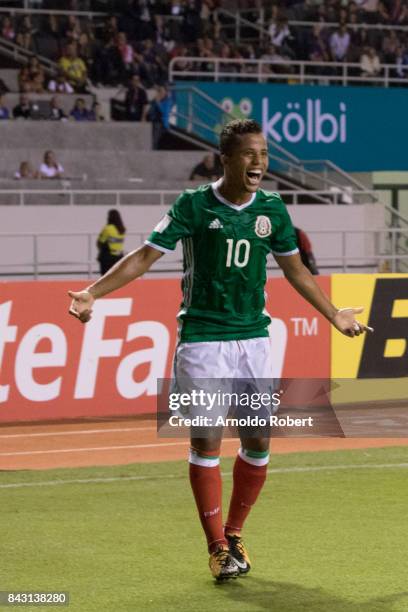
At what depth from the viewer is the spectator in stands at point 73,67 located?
27.7 metres

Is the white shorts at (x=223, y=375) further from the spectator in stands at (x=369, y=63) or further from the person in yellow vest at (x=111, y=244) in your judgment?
the spectator in stands at (x=369, y=63)

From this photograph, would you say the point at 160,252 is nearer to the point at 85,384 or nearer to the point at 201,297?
the point at 201,297

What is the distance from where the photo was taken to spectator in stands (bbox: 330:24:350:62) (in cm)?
3169

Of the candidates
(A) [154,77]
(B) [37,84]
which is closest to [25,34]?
(B) [37,84]

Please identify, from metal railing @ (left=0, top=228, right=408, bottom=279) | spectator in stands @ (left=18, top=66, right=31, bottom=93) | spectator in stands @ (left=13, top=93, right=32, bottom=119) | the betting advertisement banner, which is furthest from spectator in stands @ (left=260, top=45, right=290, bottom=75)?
the betting advertisement banner

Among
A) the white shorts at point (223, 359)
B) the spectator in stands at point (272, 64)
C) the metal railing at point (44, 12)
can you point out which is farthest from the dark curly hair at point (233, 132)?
the spectator in stands at point (272, 64)

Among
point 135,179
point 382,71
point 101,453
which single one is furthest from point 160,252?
point 382,71

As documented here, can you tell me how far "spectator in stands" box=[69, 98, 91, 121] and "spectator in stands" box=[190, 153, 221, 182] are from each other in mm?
2406

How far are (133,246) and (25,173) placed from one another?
243 cm

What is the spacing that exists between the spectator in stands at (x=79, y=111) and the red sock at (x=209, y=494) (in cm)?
2037

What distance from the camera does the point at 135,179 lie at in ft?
88.2

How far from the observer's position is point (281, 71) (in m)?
30.8

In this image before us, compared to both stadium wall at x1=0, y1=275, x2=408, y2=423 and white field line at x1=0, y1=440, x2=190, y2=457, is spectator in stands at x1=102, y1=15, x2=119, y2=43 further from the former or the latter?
white field line at x1=0, y1=440, x2=190, y2=457

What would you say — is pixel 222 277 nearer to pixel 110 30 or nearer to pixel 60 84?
pixel 60 84
